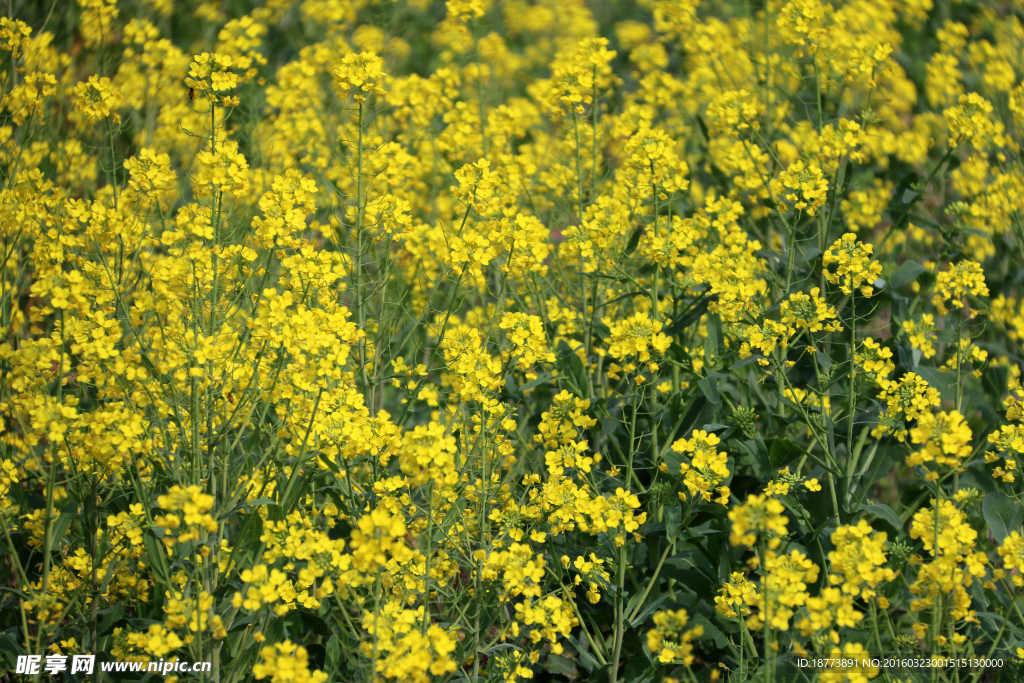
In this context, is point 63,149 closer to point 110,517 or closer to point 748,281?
point 110,517

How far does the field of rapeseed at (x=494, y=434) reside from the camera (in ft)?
8.04

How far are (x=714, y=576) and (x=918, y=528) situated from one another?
0.96 meters

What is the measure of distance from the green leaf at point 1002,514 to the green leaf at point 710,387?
110 cm

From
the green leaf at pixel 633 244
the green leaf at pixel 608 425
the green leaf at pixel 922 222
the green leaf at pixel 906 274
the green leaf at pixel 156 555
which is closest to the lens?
the green leaf at pixel 156 555

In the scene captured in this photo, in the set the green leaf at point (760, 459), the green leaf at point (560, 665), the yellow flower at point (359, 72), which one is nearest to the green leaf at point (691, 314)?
the green leaf at point (760, 459)

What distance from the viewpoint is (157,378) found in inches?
108

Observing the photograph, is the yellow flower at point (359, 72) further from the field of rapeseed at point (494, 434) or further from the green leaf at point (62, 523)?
the green leaf at point (62, 523)

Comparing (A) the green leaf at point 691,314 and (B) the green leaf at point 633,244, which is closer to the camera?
(A) the green leaf at point 691,314

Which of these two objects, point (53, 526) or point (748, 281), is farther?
point (748, 281)

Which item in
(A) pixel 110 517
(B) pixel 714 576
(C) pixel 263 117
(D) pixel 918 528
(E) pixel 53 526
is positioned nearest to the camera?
(D) pixel 918 528

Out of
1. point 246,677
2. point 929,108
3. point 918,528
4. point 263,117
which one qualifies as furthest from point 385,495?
point 929,108

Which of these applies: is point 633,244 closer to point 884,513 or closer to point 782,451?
→ point 782,451

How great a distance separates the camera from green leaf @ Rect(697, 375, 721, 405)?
10.5 ft

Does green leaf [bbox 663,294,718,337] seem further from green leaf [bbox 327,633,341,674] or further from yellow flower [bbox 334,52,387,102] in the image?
green leaf [bbox 327,633,341,674]
